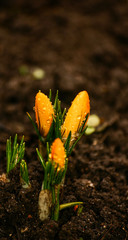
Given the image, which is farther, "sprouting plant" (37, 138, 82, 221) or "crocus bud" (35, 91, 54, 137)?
"crocus bud" (35, 91, 54, 137)

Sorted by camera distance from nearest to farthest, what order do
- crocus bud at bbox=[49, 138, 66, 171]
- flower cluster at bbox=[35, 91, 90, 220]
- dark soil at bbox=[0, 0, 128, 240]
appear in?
crocus bud at bbox=[49, 138, 66, 171] → flower cluster at bbox=[35, 91, 90, 220] → dark soil at bbox=[0, 0, 128, 240]

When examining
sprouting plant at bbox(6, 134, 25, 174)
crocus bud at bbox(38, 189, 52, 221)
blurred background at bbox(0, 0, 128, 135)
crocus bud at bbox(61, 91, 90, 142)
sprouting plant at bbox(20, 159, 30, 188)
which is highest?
blurred background at bbox(0, 0, 128, 135)

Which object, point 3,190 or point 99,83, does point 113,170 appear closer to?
point 3,190

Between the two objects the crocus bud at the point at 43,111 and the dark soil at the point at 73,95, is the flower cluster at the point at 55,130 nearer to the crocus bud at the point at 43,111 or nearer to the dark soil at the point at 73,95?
the crocus bud at the point at 43,111

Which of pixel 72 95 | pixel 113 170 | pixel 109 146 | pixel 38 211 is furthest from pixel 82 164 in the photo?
pixel 72 95

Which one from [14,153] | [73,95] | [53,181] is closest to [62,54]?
[73,95]

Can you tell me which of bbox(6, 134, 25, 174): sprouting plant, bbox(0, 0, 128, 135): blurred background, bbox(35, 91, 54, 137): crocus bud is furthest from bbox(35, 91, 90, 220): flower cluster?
bbox(0, 0, 128, 135): blurred background

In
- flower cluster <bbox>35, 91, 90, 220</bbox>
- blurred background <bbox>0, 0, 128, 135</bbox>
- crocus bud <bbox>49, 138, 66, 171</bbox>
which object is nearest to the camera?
crocus bud <bbox>49, 138, 66, 171</bbox>

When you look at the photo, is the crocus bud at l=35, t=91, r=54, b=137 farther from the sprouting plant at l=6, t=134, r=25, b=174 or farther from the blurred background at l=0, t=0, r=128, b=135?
the blurred background at l=0, t=0, r=128, b=135
